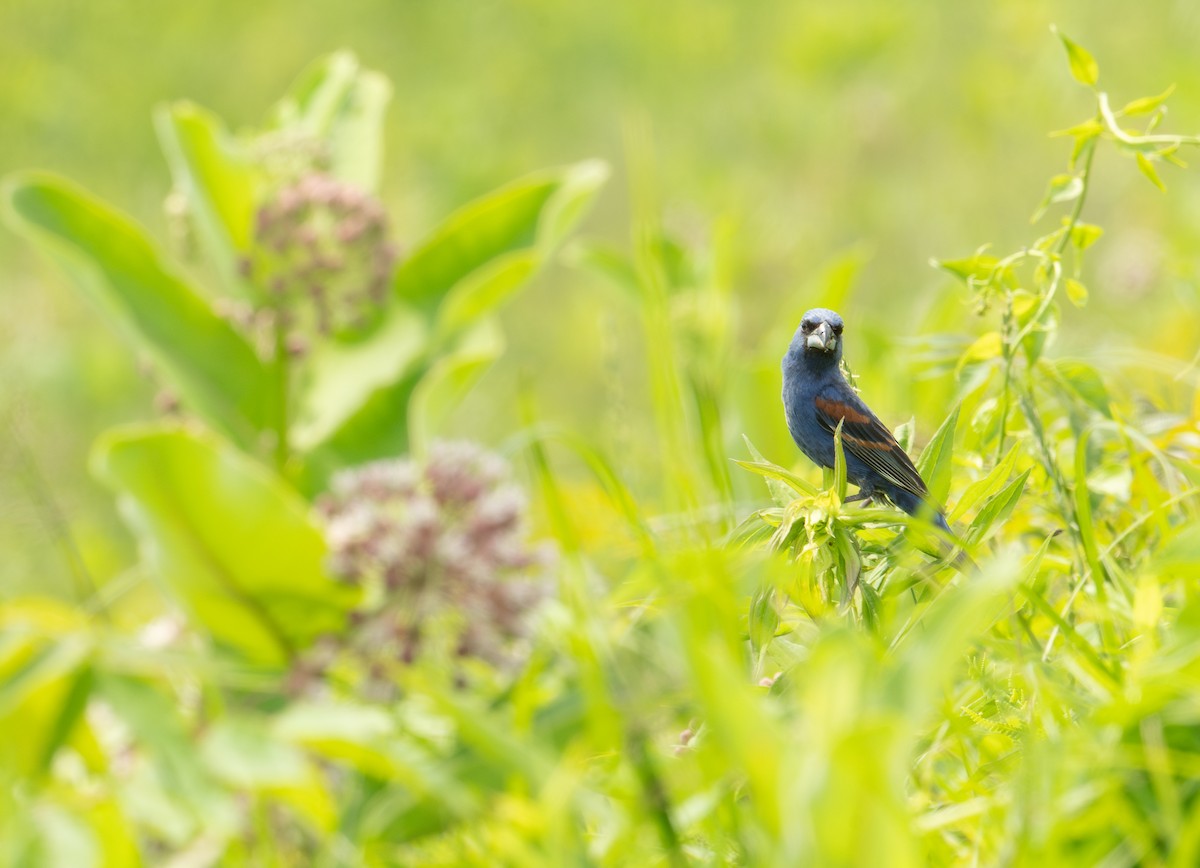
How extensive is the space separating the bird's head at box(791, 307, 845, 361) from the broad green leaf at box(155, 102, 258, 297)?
1195 mm

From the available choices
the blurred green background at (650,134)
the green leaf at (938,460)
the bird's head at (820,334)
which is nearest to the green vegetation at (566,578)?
the green leaf at (938,460)

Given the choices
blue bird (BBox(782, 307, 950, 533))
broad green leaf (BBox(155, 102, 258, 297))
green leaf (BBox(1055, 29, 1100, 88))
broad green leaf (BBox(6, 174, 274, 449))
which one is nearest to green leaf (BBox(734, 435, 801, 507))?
blue bird (BBox(782, 307, 950, 533))

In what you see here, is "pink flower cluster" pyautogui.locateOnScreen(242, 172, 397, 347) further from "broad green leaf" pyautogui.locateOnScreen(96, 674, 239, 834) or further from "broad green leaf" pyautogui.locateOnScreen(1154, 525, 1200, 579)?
"broad green leaf" pyautogui.locateOnScreen(1154, 525, 1200, 579)

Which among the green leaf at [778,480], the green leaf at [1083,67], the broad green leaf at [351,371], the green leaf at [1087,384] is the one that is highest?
the broad green leaf at [351,371]

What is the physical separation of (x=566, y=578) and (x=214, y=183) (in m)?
1.55

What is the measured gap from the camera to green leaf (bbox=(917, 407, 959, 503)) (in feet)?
4.19

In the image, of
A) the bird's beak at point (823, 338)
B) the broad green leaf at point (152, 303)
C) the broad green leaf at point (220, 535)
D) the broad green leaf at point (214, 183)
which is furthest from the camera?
the broad green leaf at point (214, 183)

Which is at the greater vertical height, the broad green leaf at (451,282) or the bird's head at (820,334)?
the broad green leaf at (451,282)

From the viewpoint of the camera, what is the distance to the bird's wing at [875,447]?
1355 millimetres

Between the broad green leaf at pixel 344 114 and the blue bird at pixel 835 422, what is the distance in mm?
1206

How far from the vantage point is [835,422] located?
1.52 meters

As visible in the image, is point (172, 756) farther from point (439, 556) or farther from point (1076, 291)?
point (1076, 291)

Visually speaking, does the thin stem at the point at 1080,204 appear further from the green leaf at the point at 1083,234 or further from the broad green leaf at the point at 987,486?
the broad green leaf at the point at 987,486

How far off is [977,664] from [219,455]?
1.07m
